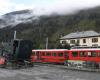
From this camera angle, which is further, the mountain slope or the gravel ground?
the mountain slope

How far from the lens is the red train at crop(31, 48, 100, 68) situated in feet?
133

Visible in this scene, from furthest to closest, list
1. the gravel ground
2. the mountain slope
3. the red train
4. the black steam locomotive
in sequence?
the mountain slope
the red train
the black steam locomotive
the gravel ground

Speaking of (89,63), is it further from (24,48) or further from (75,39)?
(75,39)

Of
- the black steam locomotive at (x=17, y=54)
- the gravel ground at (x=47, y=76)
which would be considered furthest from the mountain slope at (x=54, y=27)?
the gravel ground at (x=47, y=76)

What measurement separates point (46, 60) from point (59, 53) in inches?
143

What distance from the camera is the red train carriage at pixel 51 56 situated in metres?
47.9

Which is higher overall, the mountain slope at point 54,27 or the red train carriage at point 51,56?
the mountain slope at point 54,27

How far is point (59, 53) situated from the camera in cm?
4862

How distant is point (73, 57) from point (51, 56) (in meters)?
5.67

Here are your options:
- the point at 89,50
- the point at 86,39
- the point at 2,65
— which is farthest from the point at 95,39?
the point at 2,65

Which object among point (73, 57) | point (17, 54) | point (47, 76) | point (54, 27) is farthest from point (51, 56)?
point (54, 27)

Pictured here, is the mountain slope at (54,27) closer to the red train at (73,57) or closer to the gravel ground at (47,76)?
the red train at (73,57)

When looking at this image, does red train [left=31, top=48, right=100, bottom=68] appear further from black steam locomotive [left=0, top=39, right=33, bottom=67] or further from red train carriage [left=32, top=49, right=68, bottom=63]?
black steam locomotive [left=0, top=39, right=33, bottom=67]

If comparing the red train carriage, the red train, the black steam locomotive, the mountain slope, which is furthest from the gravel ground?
the mountain slope
